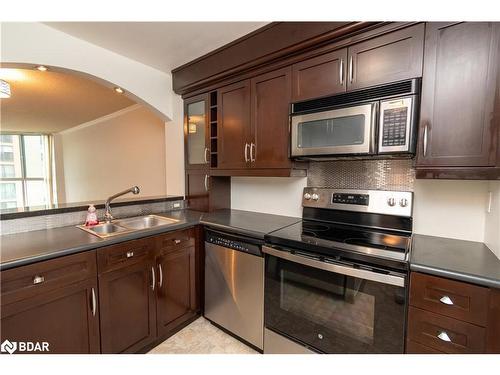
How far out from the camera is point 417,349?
109 cm

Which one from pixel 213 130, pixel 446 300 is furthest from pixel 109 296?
pixel 446 300

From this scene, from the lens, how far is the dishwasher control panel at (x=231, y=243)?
1.67 meters

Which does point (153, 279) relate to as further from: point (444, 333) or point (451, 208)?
point (451, 208)

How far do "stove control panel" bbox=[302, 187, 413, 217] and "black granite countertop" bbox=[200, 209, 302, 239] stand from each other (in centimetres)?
27

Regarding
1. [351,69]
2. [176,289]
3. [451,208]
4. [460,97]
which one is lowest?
[176,289]

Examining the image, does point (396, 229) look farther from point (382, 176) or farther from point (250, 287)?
point (250, 287)

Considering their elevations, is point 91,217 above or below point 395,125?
below

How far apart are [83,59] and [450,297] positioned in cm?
294

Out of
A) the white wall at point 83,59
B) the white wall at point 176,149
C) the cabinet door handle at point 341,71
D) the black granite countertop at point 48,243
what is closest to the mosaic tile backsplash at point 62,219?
the black granite countertop at point 48,243

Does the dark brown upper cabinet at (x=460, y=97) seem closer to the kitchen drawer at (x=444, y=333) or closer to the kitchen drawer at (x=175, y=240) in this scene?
the kitchen drawer at (x=444, y=333)

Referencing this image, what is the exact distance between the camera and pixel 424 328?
1.08 m

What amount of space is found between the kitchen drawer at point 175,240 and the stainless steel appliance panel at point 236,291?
17 centimetres
